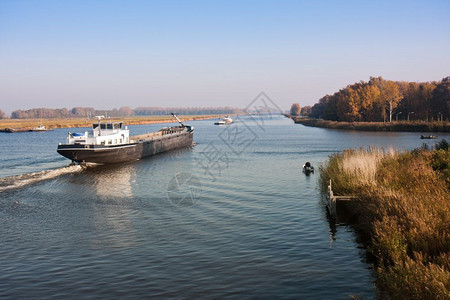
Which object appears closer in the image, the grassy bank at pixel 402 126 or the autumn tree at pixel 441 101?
the grassy bank at pixel 402 126

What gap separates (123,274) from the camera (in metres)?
15.9

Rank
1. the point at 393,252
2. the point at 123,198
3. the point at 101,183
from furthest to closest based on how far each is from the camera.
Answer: the point at 101,183, the point at 123,198, the point at 393,252

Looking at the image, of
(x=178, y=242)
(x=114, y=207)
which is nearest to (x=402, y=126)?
(x=114, y=207)

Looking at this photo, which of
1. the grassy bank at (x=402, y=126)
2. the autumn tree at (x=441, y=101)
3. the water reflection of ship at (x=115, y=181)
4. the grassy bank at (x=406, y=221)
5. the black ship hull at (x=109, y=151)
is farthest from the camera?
the autumn tree at (x=441, y=101)

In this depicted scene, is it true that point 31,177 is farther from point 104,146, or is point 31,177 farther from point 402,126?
point 402,126

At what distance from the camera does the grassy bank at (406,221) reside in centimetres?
1059

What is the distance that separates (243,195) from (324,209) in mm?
7281

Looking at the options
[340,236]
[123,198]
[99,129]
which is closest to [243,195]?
[123,198]

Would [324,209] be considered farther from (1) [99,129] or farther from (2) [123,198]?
(1) [99,129]

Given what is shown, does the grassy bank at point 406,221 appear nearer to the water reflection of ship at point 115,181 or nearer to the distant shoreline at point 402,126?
the water reflection of ship at point 115,181

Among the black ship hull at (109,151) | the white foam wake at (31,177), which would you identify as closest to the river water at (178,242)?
the white foam wake at (31,177)

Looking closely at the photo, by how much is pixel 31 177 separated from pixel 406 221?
38056 millimetres

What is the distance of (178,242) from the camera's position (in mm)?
19953

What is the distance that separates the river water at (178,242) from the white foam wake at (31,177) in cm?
51
